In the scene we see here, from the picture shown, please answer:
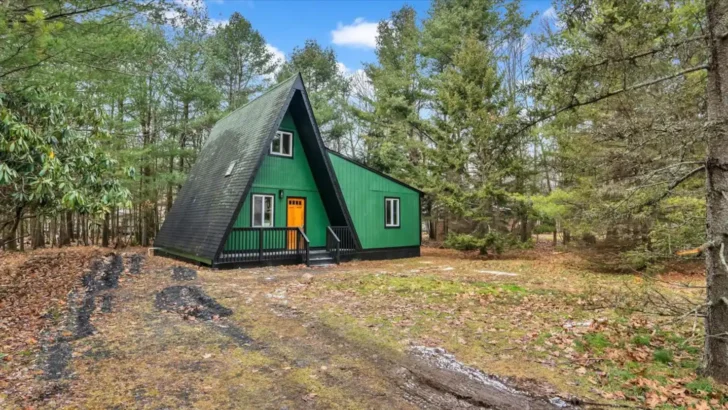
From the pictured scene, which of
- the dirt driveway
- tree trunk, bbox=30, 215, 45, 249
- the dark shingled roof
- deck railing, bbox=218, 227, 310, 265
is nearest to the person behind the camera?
the dirt driveway

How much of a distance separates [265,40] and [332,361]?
2608 centimetres

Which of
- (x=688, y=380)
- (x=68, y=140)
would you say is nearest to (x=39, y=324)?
(x=68, y=140)

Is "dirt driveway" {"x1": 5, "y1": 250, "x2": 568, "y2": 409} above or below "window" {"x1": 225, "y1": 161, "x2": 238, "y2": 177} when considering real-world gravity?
below

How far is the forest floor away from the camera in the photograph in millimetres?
3445

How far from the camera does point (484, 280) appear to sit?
30.7 feet

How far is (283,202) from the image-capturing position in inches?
545

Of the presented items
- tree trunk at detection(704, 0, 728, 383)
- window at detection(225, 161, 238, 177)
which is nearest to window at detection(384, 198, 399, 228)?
window at detection(225, 161, 238, 177)

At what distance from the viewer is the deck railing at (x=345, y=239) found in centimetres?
1408

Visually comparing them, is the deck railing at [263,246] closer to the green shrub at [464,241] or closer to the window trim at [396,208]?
the window trim at [396,208]

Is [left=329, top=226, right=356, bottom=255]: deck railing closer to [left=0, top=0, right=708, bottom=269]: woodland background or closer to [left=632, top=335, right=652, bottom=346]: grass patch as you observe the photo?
[left=0, top=0, right=708, bottom=269]: woodland background

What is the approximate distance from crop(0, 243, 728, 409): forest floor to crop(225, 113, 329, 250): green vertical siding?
5.41 metres

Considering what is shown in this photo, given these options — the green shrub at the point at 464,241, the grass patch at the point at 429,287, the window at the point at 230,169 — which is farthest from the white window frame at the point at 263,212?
the green shrub at the point at 464,241

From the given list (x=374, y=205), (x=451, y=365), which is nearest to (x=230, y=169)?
(x=374, y=205)

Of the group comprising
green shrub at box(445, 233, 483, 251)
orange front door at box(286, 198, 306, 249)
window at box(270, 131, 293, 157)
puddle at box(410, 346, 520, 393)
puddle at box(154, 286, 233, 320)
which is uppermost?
window at box(270, 131, 293, 157)
